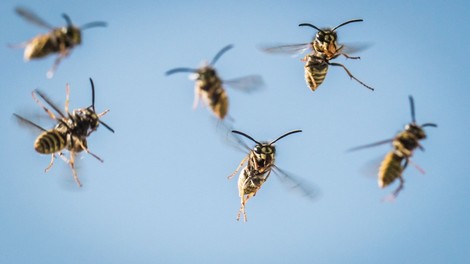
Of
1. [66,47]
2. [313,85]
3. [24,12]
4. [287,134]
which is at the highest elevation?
[24,12]

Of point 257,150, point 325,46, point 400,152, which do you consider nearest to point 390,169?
point 400,152

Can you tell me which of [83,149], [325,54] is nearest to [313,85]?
[325,54]

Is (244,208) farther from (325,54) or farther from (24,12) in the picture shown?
(24,12)

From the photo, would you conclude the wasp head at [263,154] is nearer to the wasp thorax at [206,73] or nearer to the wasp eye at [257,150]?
the wasp eye at [257,150]

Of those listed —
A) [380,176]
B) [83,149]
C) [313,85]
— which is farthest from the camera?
[313,85]

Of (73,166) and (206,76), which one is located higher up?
(206,76)

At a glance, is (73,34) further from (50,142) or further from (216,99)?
(216,99)
